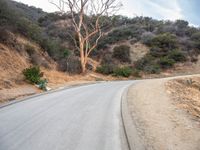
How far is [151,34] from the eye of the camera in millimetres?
Answer: 52969

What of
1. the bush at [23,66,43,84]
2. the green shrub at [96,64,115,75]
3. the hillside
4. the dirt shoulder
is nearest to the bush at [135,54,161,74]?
the hillside

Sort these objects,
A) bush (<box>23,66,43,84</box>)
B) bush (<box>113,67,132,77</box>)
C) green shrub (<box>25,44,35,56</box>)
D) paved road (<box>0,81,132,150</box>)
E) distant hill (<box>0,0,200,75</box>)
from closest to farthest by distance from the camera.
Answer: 1. paved road (<box>0,81,132,150</box>)
2. bush (<box>23,66,43,84</box>)
3. green shrub (<box>25,44,35,56</box>)
4. distant hill (<box>0,0,200,75</box>)
5. bush (<box>113,67,132,77</box>)

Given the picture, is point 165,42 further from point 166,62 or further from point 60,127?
→ point 60,127

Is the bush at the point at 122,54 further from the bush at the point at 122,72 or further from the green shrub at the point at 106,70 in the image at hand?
the bush at the point at 122,72

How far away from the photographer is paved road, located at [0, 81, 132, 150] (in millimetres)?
6793

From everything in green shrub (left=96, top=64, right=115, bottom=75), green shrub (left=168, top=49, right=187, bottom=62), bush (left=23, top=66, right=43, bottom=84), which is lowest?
bush (left=23, top=66, right=43, bottom=84)

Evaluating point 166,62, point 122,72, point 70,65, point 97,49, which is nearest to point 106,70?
point 122,72

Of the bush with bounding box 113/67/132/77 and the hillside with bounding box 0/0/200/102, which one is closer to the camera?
the hillside with bounding box 0/0/200/102

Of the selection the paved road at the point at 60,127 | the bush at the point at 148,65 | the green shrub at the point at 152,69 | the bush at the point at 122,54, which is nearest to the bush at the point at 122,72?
the green shrub at the point at 152,69

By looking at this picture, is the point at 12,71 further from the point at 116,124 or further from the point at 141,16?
the point at 141,16

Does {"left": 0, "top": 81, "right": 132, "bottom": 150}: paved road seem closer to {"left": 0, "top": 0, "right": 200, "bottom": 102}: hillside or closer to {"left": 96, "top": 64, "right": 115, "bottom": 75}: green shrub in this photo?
{"left": 0, "top": 0, "right": 200, "bottom": 102}: hillside

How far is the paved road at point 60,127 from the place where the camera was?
6.79 meters

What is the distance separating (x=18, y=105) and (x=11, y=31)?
16.5 m

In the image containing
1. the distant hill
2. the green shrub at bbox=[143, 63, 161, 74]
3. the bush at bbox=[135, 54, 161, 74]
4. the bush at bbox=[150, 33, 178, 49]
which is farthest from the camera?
the bush at bbox=[150, 33, 178, 49]
